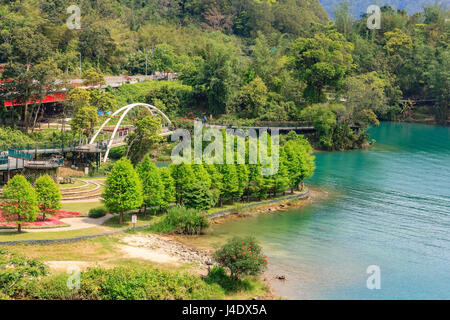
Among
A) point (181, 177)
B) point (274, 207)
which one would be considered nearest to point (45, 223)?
point (181, 177)

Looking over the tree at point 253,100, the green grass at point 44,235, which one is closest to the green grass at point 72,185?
the green grass at point 44,235

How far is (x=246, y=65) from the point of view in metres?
121

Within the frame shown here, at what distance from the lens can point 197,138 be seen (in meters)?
85.2

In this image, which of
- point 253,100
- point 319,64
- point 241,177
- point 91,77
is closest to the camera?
point 241,177

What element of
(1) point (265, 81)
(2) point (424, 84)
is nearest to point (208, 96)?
(1) point (265, 81)

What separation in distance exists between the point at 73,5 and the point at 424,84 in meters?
79.3

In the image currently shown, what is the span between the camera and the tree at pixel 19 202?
157ft

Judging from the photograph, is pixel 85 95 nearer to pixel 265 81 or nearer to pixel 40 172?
pixel 40 172

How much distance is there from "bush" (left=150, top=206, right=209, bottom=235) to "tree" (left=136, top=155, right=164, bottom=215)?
5.16ft

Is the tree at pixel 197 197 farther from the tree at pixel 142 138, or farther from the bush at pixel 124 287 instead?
the tree at pixel 142 138

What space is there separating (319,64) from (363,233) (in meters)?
50.1

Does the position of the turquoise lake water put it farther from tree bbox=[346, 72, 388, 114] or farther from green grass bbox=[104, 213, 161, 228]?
tree bbox=[346, 72, 388, 114]

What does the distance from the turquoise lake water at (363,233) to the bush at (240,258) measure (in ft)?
8.57

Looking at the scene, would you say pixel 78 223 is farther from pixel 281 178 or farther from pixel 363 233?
pixel 363 233
